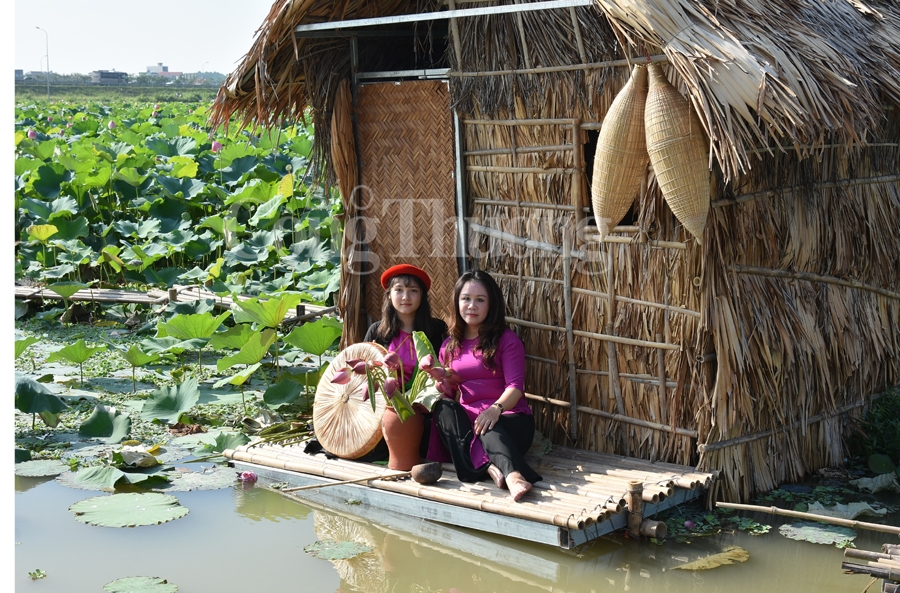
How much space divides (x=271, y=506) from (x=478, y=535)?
3.86 ft

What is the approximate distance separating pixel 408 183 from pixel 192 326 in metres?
1.92

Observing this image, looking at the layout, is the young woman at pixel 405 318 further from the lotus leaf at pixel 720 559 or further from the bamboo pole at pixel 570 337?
the lotus leaf at pixel 720 559

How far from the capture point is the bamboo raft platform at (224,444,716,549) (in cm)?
466

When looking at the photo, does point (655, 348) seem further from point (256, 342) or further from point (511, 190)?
point (256, 342)

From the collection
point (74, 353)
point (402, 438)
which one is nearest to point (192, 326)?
point (74, 353)

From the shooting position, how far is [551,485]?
5.01m

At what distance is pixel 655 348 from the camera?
5.18 metres

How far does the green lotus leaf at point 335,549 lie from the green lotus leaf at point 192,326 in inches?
103

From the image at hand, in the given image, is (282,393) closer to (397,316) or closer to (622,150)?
(397,316)

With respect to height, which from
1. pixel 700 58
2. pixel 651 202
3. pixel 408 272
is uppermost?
pixel 700 58

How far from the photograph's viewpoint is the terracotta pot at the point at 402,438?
208 inches

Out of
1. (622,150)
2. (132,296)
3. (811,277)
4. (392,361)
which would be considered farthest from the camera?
(132,296)

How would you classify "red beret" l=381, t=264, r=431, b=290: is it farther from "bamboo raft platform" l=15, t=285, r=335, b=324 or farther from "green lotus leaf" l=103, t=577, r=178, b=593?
"bamboo raft platform" l=15, t=285, r=335, b=324
